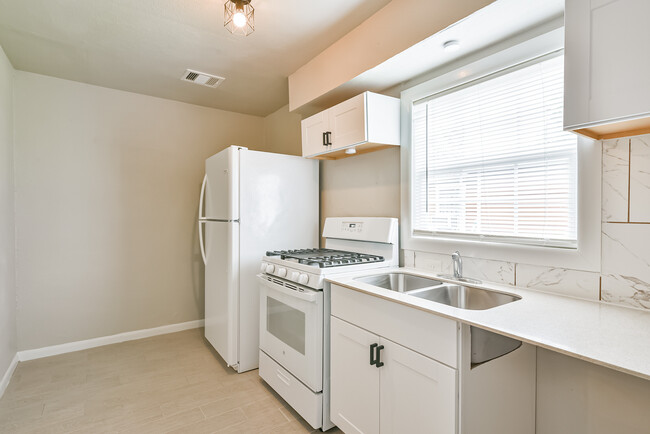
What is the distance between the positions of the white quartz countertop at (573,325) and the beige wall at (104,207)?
111 inches

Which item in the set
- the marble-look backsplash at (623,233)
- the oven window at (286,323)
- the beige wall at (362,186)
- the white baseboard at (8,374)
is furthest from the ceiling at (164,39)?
the white baseboard at (8,374)

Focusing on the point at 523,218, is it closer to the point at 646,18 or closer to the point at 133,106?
the point at 646,18

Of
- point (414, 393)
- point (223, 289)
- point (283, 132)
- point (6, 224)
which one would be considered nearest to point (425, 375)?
point (414, 393)

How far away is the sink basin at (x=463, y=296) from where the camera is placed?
5.46ft

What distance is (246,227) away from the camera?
2.70m

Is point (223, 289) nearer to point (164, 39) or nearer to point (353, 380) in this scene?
point (353, 380)

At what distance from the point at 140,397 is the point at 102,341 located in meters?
1.24

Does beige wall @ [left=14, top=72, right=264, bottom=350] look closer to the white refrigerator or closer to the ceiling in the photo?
the ceiling

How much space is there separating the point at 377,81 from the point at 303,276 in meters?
1.41

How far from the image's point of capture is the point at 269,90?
329 cm

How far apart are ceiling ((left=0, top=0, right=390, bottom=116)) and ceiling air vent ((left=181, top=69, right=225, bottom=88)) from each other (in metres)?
0.07

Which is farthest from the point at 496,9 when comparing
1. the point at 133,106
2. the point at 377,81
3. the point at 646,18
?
the point at 133,106

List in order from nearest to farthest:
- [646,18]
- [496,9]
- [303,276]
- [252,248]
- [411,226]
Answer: [646,18] → [496,9] → [303,276] → [411,226] → [252,248]

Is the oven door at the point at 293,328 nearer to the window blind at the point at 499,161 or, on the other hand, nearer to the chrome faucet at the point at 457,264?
the chrome faucet at the point at 457,264
